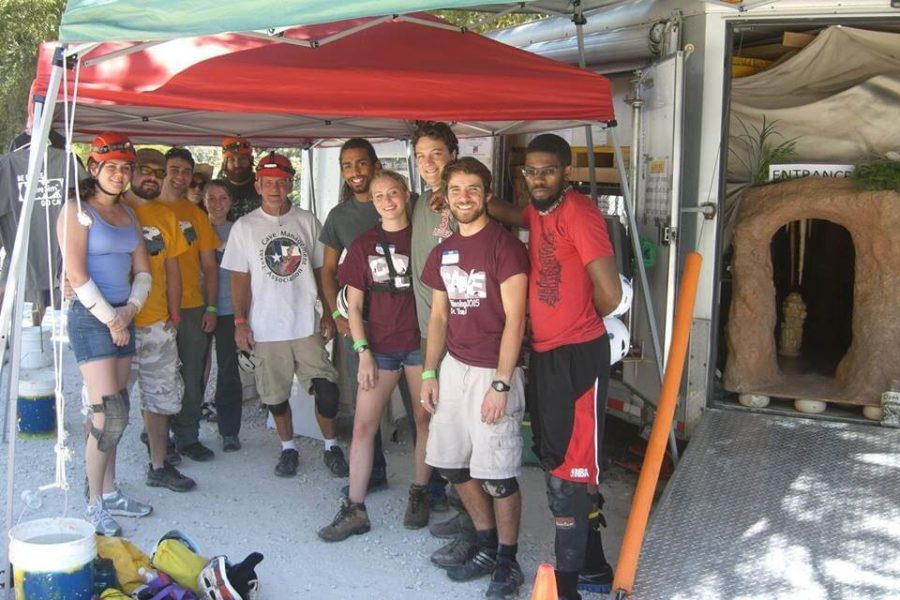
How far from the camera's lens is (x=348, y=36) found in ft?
14.7

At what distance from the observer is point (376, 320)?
4566mm

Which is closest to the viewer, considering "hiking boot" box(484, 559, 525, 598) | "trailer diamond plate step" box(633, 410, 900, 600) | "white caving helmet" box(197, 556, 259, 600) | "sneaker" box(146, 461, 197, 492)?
"trailer diamond plate step" box(633, 410, 900, 600)

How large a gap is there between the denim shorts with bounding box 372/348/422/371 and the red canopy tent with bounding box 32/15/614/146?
3.91 feet

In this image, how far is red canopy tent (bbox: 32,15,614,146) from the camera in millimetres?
3621

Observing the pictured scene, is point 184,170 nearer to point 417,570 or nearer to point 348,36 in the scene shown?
point 348,36

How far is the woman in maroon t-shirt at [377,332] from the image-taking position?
451 centimetres

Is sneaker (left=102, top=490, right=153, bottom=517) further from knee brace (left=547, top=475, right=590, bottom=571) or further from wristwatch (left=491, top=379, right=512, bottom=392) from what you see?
knee brace (left=547, top=475, right=590, bottom=571)

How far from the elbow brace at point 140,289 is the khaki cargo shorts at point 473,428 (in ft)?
5.51

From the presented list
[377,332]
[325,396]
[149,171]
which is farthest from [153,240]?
[377,332]

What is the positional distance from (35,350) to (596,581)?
4.53 metres

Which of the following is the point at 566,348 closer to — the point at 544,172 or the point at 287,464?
the point at 544,172

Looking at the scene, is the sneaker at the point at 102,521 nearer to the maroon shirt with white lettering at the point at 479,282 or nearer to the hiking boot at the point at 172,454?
the hiking boot at the point at 172,454

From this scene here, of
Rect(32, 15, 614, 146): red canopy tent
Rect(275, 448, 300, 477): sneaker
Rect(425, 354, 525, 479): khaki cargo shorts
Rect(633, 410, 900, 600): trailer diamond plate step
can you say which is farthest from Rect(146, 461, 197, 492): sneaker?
Rect(633, 410, 900, 600): trailer diamond plate step

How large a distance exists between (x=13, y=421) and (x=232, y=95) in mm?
1587
